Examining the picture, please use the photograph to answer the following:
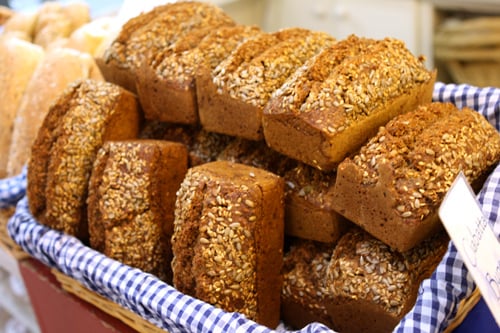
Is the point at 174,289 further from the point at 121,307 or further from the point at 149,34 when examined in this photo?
the point at 149,34

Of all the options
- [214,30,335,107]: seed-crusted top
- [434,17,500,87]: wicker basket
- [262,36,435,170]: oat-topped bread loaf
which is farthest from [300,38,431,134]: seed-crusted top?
[434,17,500,87]: wicker basket

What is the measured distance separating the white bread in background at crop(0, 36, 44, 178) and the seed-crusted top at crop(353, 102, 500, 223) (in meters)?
1.40

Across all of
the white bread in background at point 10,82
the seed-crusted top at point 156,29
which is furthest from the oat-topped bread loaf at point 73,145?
the white bread in background at point 10,82

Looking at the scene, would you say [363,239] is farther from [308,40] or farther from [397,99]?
[308,40]

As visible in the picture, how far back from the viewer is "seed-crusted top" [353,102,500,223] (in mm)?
1151

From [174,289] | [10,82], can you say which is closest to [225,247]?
[174,289]

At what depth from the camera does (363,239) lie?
130 centimetres

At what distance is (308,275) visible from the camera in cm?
137

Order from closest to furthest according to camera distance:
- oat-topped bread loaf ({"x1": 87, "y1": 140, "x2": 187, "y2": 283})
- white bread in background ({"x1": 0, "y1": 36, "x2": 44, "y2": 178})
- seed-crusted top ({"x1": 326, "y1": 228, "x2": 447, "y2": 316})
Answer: seed-crusted top ({"x1": 326, "y1": 228, "x2": 447, "y2": 316}), oat-topped bread loaf ({"x1": 87, "y1": 140, "x2": 187, "y2": 283}), white bread in background ({"x1": 0, "y1": 36, "x2": 44, "y2": 178})

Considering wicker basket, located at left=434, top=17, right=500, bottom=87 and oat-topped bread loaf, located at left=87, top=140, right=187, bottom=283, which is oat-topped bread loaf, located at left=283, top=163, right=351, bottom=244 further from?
wicker basket, located at left=434, top=17, right=500, bottom=87

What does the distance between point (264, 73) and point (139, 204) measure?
1.47 feet

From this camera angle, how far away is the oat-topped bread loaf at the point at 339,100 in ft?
4.08

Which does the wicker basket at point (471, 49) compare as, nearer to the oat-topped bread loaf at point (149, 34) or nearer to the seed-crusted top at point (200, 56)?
the oat-topped bread loaf at point (149, 34)

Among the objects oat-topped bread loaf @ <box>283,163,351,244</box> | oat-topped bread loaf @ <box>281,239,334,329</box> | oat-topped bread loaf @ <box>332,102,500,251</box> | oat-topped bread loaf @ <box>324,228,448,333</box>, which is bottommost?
oat-topped bread loaf @ <box>281,239,334,329</box>
